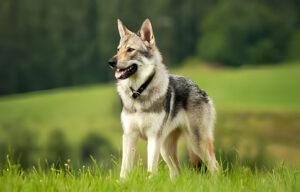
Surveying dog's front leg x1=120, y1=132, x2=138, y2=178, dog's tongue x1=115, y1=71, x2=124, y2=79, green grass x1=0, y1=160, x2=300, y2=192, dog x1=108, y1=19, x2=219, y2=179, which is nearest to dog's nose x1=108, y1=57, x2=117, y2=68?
dog x1=108, y1=19, x2=219, y2=179

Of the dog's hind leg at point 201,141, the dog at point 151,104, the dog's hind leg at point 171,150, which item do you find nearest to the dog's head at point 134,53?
the dog at point 151,104

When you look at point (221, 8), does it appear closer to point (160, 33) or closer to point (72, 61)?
point (160, 33)

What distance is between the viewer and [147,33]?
505cm

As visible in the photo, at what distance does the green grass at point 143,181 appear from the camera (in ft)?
13.4

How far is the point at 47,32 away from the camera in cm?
2538

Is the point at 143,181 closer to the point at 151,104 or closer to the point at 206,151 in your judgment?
the point at 151,104

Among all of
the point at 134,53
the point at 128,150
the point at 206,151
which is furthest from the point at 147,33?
the point at 206,151

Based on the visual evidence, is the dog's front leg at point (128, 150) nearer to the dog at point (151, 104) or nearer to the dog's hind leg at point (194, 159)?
the dog at point (151, 104)

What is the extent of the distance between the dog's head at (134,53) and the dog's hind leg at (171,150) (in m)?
1.21

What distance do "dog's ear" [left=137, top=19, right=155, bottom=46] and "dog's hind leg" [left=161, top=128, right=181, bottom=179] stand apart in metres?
1.41

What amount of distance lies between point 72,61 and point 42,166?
800 inches

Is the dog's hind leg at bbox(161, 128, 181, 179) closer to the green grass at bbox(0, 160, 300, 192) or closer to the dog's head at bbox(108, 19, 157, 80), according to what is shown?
the green grass at bbox(0, 160, 300, 192)

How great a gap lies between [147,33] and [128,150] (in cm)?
153

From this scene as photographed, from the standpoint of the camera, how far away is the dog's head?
4.71 meters
